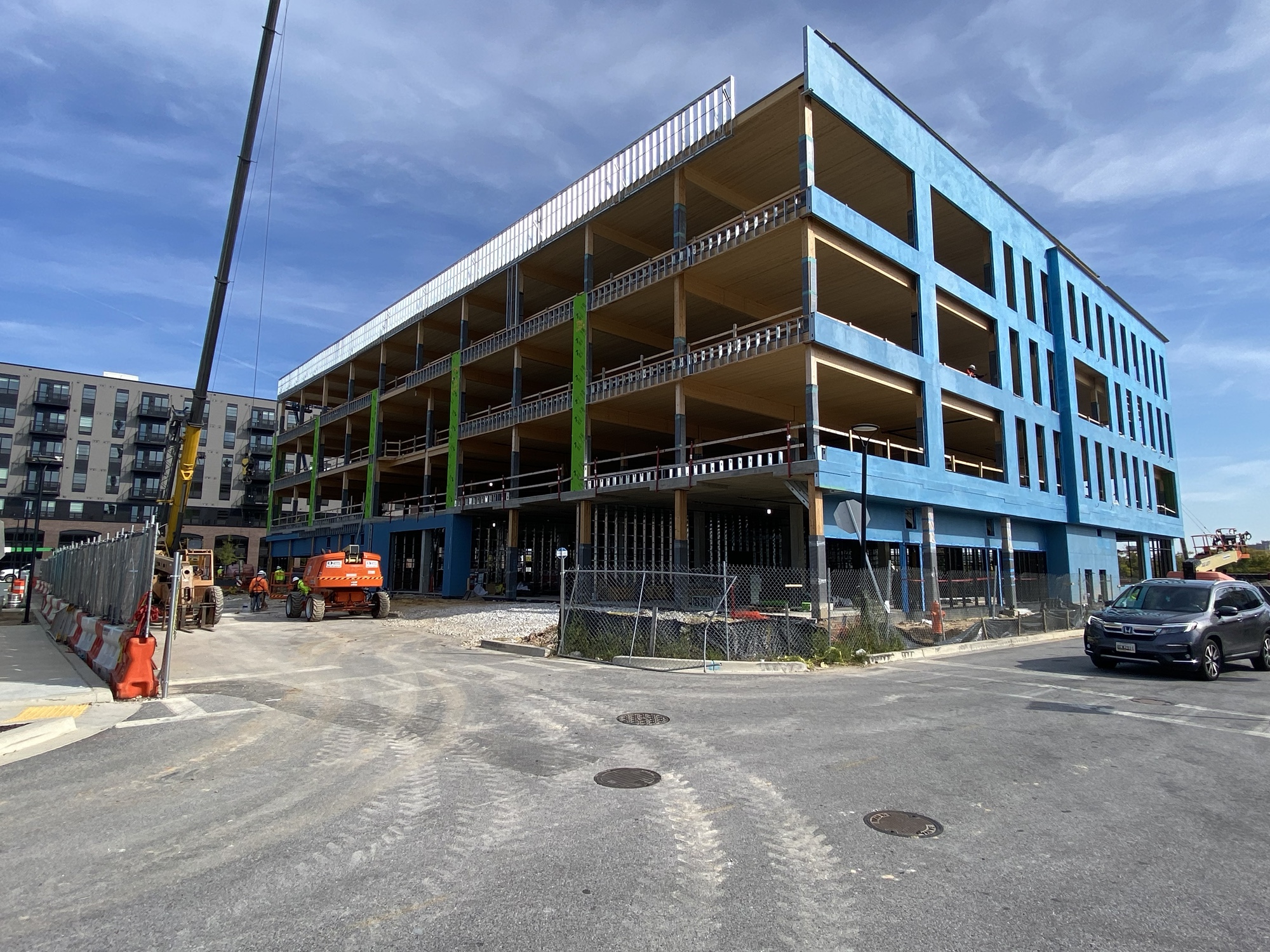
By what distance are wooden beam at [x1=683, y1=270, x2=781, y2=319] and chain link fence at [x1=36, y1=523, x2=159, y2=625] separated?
17572 millimetres

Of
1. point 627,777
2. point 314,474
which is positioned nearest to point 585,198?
point 627,777

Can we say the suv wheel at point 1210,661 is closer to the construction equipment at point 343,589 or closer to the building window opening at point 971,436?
the building window opening at point 971,436

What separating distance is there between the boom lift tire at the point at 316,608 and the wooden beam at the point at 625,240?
1734 centimetres

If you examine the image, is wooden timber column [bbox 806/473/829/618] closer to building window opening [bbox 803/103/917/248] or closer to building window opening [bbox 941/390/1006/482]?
building window opening [bbox 941/390/1006/482]

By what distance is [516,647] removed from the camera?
16547 millimetres

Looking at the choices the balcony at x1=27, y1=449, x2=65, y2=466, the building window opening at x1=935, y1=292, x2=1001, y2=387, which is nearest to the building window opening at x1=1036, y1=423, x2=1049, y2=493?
the building window opening at x1=935, y1=292, x2=1001, y2=387

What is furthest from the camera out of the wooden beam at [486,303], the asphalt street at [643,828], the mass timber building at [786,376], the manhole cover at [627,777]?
the wooden beam at [486,303]

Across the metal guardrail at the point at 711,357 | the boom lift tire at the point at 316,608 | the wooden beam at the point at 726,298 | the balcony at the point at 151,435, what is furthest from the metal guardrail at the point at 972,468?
the balcony at the point at 151,435

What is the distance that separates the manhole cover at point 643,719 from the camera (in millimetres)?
8445

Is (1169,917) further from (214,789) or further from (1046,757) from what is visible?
(214,789)

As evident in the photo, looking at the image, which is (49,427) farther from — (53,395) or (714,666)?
(714,666)

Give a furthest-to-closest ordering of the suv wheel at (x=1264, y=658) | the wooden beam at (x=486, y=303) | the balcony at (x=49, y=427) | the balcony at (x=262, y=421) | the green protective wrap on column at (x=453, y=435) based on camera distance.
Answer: the balcony at (x=262, y=421) < the balcony at (x=49, y=427) < the wooden beam at (x=486, y=303) < the green protective wrap on column at (x=453, y=435) < the suv wheel at (x=1264, y=658)

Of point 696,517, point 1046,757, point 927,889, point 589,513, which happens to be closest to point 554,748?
point 927,889

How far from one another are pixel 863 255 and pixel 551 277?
53.2 feet
